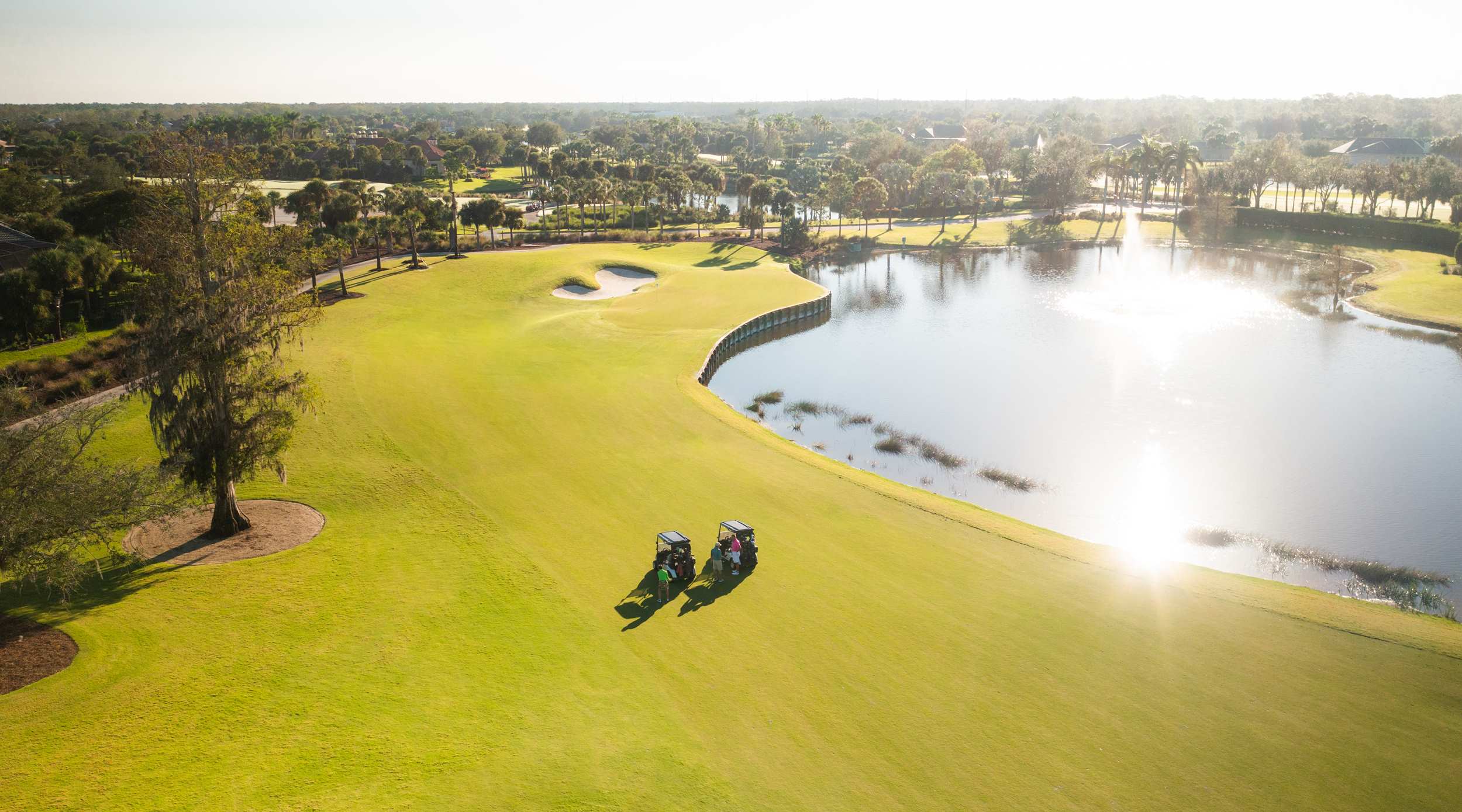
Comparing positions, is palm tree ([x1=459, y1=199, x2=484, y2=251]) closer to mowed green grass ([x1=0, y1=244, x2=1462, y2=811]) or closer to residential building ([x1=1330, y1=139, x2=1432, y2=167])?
mowed green grass ([x1=0, y1=244, x2=1462, y2=811])

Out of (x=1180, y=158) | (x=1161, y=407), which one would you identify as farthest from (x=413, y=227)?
(x=1180, y=158)

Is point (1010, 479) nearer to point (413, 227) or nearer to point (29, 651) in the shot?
point (29, 651)

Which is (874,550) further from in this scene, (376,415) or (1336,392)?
(1336,392)

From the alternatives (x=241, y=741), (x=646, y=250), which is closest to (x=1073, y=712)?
(x=241, y=741)

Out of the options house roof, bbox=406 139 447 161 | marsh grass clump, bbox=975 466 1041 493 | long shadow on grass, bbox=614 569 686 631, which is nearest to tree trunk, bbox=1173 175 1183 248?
marsh grass clump, bbox=975 466 1041 493

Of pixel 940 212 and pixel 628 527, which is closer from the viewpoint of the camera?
pixel 628 527
